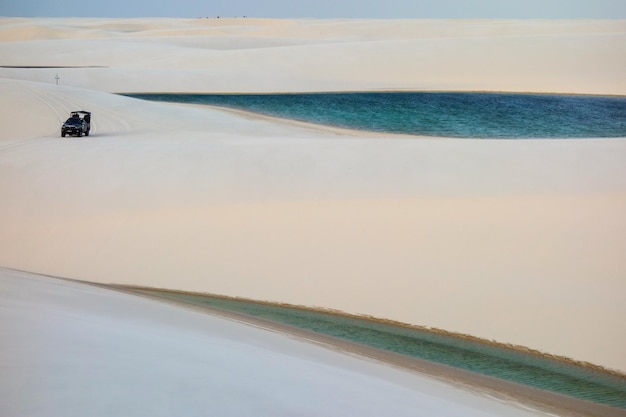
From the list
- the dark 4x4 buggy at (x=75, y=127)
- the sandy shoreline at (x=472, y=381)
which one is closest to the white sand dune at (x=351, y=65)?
the dark 4x4 buggy at (x=75, y=127)

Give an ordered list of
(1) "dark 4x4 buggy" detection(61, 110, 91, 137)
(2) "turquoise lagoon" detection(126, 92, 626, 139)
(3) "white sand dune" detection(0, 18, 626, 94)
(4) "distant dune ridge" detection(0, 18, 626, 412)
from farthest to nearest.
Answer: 1. (3) "white sand dune" detection(0, 18, 626, 94)
2. (2) "turquoise lagoon" detection(126, 92, 626, 139)
3. (1) "dark 4x4 buggy" detection(61, 110, 91, 137)
4. (4) "distant dune ridge" detection(0, 18, 626, 412)

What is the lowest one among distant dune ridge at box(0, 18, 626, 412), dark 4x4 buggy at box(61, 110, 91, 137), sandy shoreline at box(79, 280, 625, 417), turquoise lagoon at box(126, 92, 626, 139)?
sandy shoreline at box(79, 280, 625, 417)

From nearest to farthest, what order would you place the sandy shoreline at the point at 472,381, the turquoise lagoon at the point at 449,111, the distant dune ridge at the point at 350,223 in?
the sandy shoreline at the point at 472,381 → the distant dune ridge at the point at 350,223 → the turquoise lagoon at the point at 449,111

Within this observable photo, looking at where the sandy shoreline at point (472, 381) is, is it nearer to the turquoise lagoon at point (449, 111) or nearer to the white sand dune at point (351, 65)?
the turquoise lagoon at point (449, 111)

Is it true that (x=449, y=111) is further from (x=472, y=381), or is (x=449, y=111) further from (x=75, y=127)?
(x=472, y=381)

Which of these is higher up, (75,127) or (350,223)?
(75,127)

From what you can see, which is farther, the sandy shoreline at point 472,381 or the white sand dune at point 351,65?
the white sand dune at point 351,65

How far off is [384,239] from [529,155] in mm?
5767

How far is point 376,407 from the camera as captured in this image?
4.91m

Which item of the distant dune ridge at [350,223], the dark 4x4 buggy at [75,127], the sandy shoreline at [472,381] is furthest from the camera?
the dark 4x4 buggy at [75,127]

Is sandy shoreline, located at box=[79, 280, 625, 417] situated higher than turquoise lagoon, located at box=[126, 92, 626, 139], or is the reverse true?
turquoise lagoon, located at box=[126, 92, 626, 139]

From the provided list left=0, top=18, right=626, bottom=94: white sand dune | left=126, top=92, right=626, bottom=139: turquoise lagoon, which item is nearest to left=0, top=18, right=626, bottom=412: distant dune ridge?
left=126, top=92, right=626, bottom=139: turquoise lagoon

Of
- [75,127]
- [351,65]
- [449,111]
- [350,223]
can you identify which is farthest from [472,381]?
[351,65]

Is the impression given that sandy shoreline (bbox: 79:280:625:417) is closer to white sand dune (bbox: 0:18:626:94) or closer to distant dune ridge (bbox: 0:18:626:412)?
distant dune ridge (bbox: 0:18:626:412)
